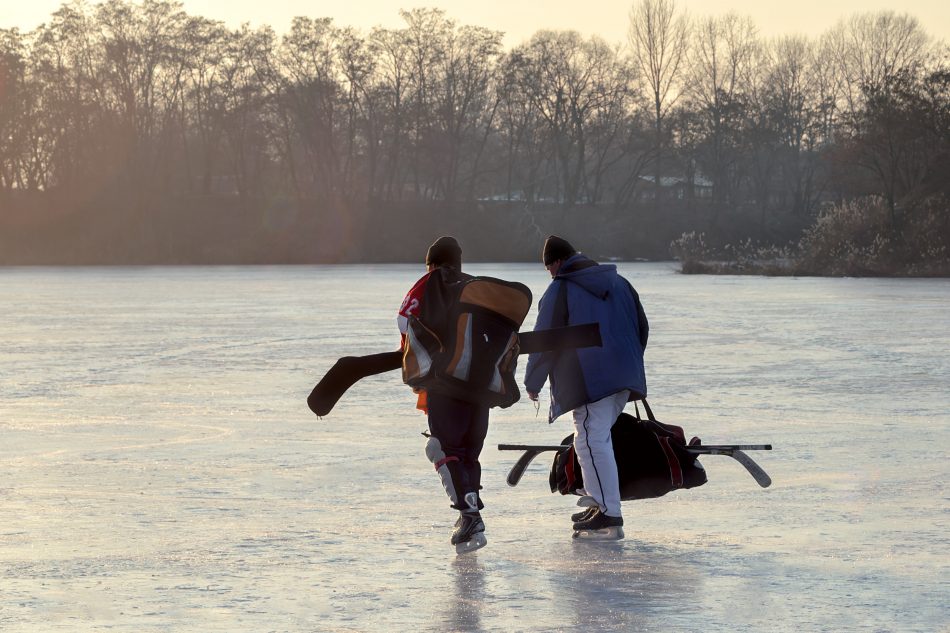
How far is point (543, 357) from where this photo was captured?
6.99 m

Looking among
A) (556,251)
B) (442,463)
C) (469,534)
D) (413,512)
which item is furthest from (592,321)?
(413,512)

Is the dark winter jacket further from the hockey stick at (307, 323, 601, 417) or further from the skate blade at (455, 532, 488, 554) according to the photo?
the skate blade at (455, 532, 488, 554)

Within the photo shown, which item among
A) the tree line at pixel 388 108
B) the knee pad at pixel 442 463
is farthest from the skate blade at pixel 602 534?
the tree line at pixel 388 108

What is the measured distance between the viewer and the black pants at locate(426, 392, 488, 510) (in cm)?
673

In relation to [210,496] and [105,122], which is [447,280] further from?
[105,122]

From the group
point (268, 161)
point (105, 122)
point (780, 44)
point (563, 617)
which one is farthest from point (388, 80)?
point (563, 617)

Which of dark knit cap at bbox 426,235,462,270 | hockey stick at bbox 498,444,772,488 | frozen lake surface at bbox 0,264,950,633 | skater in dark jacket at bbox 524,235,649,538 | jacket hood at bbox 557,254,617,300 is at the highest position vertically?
dark knit cap at bbox 426,235,462,270

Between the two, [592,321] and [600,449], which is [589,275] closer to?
[592,321]

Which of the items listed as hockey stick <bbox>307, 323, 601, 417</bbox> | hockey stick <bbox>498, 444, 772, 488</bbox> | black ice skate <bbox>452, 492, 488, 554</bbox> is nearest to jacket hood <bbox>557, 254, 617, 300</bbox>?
hockey stick <bbox>307, 323, 601, 417</bbox>

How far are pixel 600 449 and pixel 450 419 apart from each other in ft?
2.53

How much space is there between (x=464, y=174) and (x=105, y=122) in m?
25.2

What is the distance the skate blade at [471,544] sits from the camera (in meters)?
6.58

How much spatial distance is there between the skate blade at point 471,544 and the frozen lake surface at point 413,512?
6cm

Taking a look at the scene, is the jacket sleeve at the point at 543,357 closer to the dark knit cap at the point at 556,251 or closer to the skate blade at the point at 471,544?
the dark knit cap at the point at 556,251
